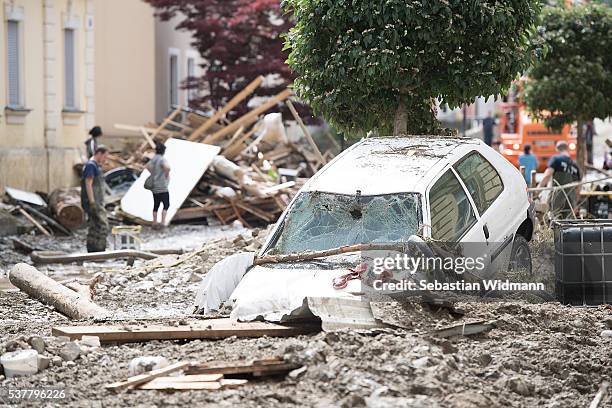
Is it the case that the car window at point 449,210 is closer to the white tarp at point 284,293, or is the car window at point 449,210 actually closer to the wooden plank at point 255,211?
the white tarp at point 284,293

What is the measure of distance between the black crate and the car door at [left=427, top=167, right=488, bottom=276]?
0.73m

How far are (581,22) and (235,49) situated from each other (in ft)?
46.2

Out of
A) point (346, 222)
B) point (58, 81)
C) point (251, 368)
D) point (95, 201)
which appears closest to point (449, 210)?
point (346, 222)

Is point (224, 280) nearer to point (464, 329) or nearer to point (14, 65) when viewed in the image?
point (464, 329)

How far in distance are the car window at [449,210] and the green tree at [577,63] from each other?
39.8 feet

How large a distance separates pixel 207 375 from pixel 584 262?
4528 mm

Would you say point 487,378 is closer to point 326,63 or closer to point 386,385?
Result: point 386,385

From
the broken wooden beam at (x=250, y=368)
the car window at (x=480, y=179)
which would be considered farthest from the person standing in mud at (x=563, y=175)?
the broken wooden beam at (x=250, y=368)

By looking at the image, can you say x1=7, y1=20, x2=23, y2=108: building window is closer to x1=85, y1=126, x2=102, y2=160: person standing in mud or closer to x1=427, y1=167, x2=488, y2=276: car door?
x1=85, y1=126, x2=102, y2=160: person standing in mud

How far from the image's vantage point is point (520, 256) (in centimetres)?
1266

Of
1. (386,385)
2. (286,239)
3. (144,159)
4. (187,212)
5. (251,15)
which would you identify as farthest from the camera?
(251,15)

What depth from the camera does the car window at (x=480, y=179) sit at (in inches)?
484

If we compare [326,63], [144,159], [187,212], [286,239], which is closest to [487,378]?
[286,239]

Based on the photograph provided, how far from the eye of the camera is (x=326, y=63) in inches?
587
